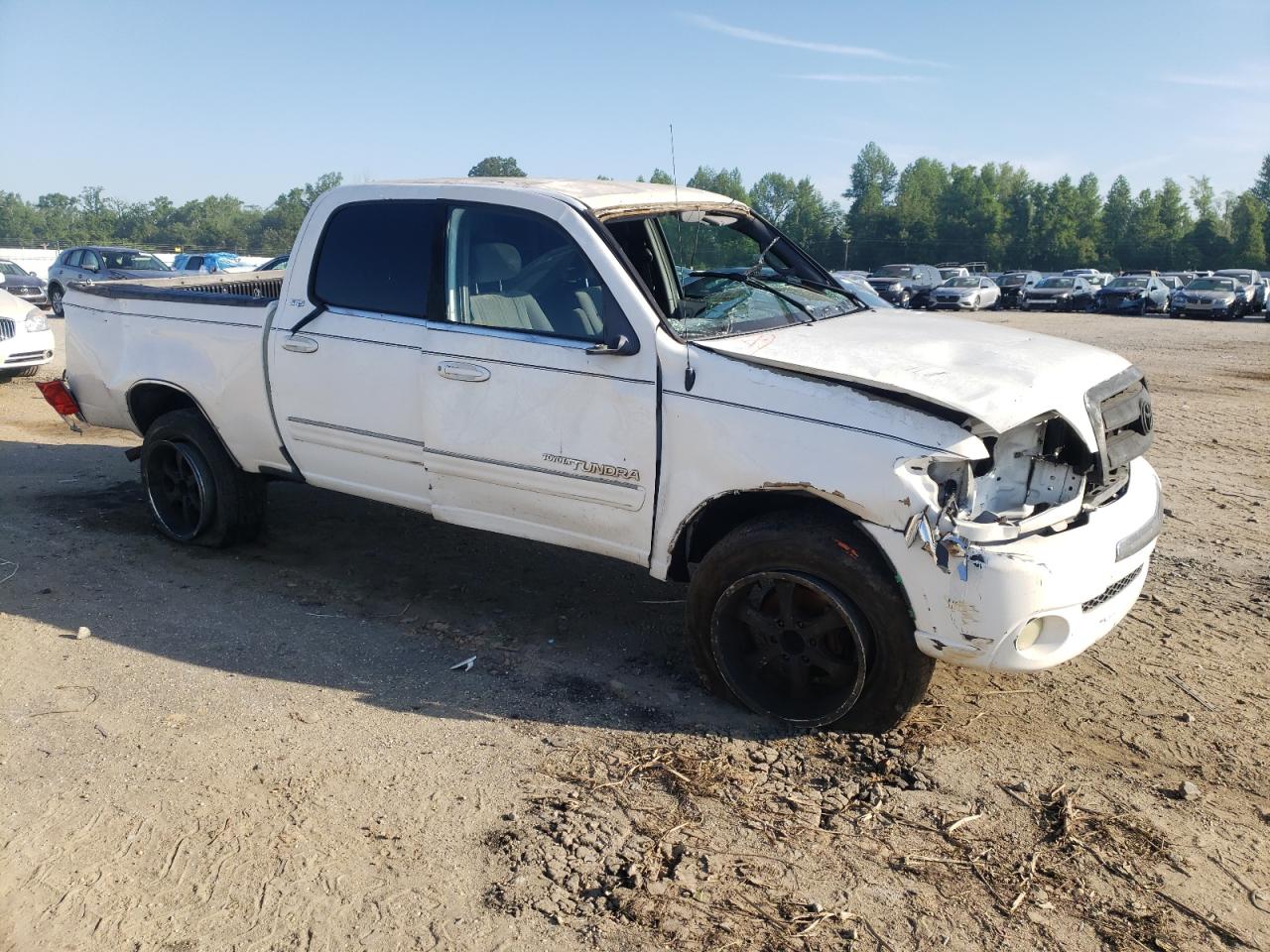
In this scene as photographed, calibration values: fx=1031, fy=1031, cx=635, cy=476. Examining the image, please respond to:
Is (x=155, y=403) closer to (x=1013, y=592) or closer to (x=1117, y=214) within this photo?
(x=1013, y=592)

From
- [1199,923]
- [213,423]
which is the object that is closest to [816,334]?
[1199,923]

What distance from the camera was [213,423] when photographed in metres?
5.54

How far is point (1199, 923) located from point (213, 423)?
492 cm

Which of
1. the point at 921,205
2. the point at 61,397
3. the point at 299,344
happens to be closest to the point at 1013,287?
the point at 61,397

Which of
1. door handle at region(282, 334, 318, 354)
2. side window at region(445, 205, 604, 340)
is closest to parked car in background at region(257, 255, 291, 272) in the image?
door handle at region(282, 334, 318, 354)

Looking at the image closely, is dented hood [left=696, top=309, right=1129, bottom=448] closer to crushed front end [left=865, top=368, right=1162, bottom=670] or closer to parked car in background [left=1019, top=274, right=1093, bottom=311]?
crushed front end [left=865, top=368, right=1162, bottom=670]

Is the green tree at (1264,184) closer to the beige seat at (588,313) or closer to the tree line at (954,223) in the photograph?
the tree line at (954,223)

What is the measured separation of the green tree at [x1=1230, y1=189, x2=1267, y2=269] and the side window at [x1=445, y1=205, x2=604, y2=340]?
88.0 m

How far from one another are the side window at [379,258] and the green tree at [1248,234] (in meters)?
88.0

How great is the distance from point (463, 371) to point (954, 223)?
10131cm

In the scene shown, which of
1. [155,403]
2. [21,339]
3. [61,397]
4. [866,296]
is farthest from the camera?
[21,339]

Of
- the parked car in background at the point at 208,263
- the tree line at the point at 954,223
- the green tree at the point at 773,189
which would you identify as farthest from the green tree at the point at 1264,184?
the parked car in background at the point at 208,263

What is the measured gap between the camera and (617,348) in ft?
13.2

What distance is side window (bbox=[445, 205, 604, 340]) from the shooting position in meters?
4.29
